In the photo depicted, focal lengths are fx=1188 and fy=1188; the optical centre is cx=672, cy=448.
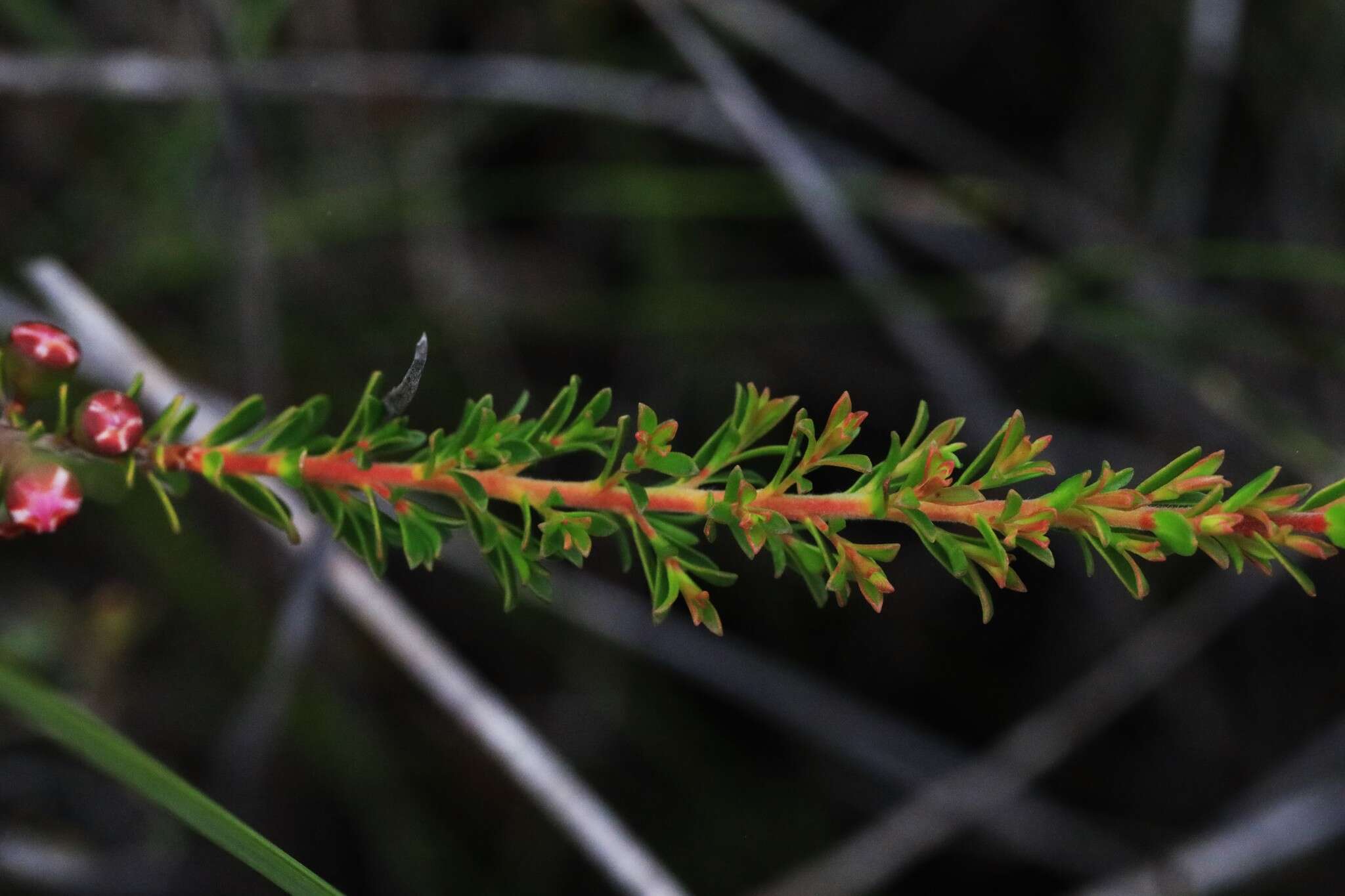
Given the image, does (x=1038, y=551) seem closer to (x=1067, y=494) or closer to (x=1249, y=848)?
(x=1067, y=494)

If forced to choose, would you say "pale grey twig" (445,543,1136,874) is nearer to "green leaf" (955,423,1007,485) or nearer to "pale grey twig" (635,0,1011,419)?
"pale grey twig" (635,0,1011,419)

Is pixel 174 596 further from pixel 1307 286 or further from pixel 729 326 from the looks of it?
pixel 1307 286

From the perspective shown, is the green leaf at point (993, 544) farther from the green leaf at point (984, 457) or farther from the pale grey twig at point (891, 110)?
the pale grey twig at point (891, 110)

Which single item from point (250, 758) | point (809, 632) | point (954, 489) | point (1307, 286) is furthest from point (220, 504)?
point (1307, 286)

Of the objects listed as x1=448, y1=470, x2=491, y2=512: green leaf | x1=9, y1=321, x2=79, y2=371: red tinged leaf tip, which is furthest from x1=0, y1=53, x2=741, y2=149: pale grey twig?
x1=448, y1=470, x2=491, y2=512: green leaf

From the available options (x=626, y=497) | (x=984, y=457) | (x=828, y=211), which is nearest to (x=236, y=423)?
(x=626, y=497)

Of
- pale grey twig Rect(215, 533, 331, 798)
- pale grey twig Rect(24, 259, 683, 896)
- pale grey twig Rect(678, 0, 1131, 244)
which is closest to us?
pale grey twig Rect(24, 259, 683, 896)
